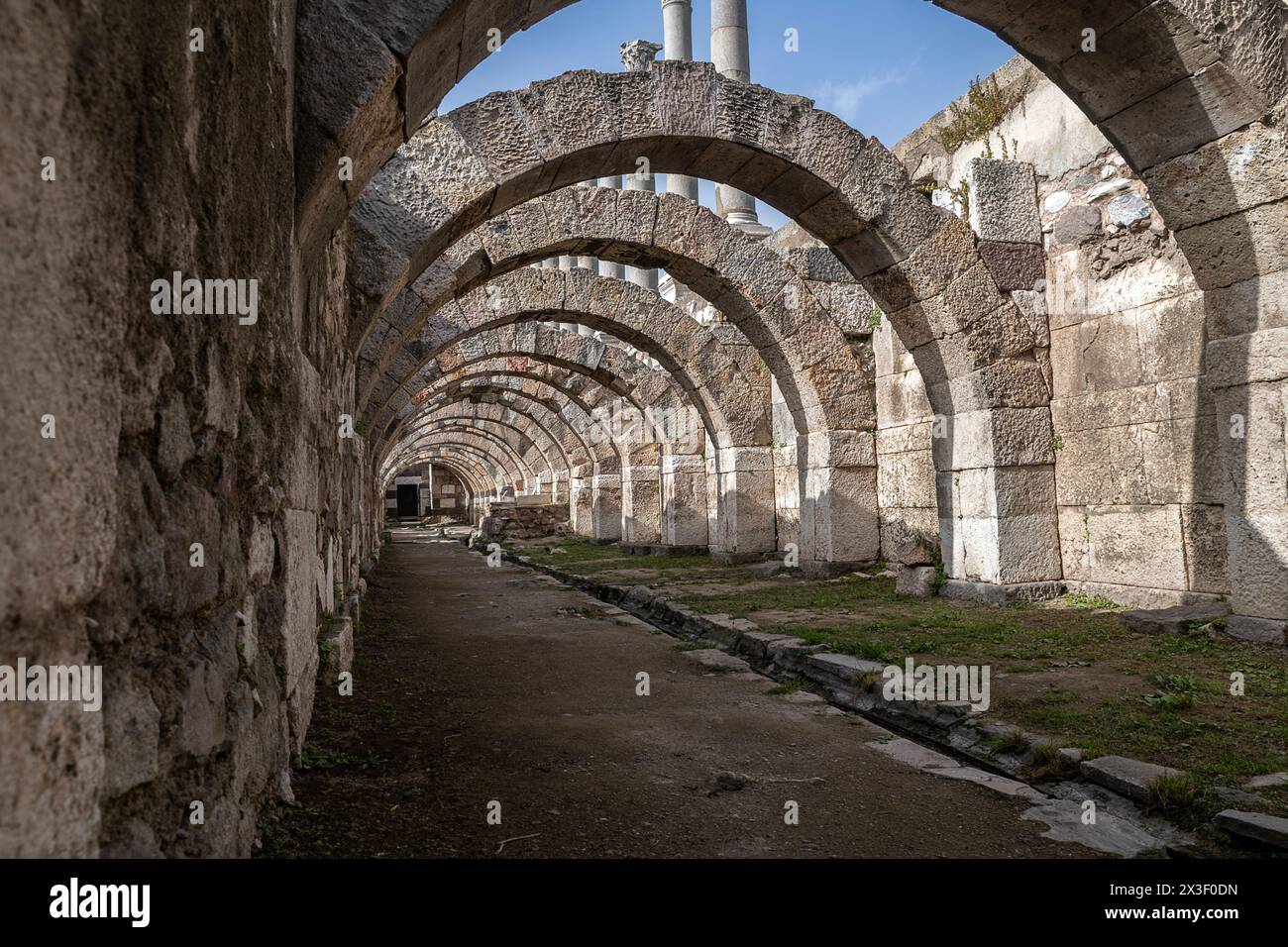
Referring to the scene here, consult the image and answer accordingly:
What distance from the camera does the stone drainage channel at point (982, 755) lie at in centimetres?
246

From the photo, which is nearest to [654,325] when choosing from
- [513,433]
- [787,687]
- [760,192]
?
[760,192]

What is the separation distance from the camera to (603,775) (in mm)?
3006

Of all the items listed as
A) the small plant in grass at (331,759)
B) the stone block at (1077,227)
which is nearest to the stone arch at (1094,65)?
the stone block at (1077,227)

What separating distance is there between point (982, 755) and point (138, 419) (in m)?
2.97

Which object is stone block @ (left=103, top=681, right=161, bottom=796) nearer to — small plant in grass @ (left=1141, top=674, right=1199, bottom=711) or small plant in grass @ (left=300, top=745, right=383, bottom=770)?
small plant in grass @ (left=300, top=745, right=383, bottom=770)

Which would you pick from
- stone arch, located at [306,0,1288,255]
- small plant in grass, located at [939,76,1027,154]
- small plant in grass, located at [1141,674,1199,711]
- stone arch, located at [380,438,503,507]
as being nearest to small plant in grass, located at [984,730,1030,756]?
small plant in grass, located at [1141,674,1199,711]

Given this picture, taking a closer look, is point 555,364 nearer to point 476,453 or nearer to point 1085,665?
point 1085,665

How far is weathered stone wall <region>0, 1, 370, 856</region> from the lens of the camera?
0.94 m

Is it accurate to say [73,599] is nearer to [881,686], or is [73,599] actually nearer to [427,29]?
[427,29]

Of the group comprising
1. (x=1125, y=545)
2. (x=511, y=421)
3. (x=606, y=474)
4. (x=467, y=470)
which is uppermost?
(x=511, y=421)

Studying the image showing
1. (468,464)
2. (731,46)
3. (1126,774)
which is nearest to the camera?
(1126,774)

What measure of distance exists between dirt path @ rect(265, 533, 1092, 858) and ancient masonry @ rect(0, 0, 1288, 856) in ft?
1.12

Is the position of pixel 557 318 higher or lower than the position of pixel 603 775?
higher

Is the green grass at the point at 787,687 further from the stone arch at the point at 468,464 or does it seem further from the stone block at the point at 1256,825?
the stone arch at the point at 468,464
